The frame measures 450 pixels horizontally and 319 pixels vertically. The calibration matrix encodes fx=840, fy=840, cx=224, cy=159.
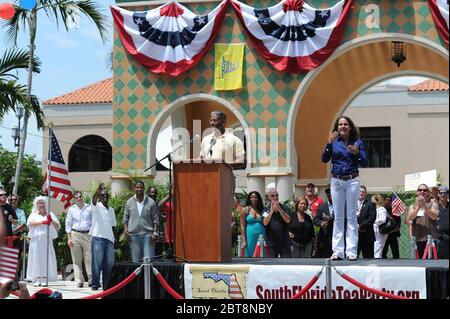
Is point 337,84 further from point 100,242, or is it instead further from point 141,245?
point 141,245

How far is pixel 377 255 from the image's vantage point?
51.4 ft

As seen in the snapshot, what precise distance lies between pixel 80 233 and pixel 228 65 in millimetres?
7368

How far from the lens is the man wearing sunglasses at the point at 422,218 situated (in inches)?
537

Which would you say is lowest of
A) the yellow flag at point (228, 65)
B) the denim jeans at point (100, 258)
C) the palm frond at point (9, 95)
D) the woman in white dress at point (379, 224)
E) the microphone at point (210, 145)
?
the denim jeans at point (100, 258)

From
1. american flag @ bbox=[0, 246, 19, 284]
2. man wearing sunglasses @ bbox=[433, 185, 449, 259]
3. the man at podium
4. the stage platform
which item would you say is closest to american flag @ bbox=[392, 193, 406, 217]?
man wearing sunglasses @ bbox=[433, 185, 449, 259]

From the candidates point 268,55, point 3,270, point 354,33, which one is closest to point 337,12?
point 354,33

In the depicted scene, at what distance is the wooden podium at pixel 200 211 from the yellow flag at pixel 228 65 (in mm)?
12011

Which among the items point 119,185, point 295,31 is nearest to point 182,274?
point 295,31

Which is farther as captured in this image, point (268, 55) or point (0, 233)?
point (268, 55)

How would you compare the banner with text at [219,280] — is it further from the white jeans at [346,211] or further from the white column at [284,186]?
the white column at [284,186]

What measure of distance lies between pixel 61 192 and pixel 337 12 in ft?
28.0

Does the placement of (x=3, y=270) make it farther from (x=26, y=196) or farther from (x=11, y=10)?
(x=26, y=196)

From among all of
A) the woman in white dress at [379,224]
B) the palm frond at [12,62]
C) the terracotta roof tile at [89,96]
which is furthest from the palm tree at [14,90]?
the terracotta roof tile at [89,96]

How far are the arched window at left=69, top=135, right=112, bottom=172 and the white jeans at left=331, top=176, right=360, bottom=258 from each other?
96.7ft
